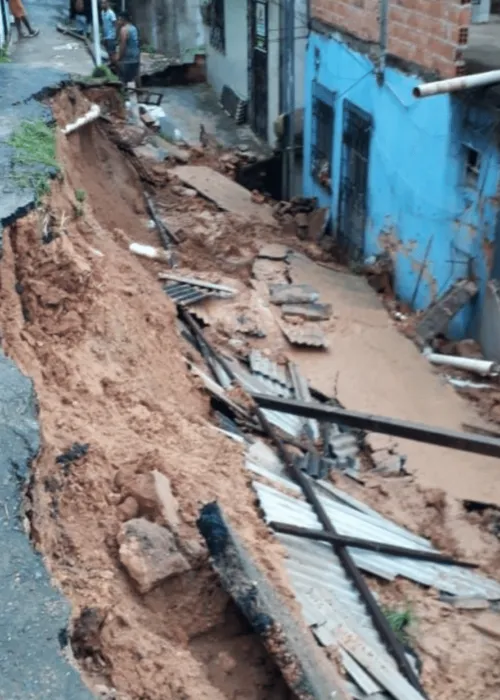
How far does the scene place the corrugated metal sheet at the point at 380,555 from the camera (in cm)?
651

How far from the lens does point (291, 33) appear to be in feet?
51.6

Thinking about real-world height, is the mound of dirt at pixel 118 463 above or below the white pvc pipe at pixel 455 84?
below

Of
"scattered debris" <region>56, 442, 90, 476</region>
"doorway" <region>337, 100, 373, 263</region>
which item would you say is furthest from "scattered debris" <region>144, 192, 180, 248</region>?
"scattered debris" <region>56, 442, 90, 476</region>

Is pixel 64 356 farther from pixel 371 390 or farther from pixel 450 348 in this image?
pixel 450 348

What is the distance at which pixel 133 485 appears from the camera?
458 centimetres

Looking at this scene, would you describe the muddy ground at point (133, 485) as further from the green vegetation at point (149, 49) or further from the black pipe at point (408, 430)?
the green vegetation at point (149, 49)

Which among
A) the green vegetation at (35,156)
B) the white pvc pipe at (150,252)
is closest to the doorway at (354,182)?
the white pvc pipe at (150,252)

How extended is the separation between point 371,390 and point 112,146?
18.6ft

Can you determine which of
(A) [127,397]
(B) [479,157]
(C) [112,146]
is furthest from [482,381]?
(C) [112,146]

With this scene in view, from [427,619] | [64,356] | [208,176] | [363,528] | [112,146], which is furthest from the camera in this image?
[208,176]

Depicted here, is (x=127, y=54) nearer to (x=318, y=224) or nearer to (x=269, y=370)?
(x=318, y=224)

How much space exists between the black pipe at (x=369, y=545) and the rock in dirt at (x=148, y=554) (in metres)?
1.87

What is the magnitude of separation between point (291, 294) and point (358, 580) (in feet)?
19.7

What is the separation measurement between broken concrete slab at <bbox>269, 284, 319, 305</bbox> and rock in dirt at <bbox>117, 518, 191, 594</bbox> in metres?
7.51
